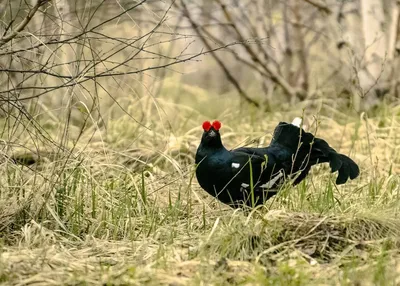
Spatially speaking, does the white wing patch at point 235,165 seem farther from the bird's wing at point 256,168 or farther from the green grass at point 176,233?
the green grass at point 176,233

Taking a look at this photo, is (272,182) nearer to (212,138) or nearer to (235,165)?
(235,165)

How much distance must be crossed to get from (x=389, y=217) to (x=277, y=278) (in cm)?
95

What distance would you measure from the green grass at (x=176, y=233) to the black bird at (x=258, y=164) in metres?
0.09

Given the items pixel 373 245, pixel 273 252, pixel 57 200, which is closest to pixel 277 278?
pixel 273 252

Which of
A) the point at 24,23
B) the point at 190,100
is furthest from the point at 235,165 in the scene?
the point at 190,100

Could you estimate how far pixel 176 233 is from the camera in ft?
11.6

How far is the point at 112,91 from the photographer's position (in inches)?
334

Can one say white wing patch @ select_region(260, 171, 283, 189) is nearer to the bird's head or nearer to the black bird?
the black bird

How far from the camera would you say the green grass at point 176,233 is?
286cm

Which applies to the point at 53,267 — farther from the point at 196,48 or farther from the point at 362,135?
the point at 196,48

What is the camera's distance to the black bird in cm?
379

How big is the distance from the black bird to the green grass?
86mm

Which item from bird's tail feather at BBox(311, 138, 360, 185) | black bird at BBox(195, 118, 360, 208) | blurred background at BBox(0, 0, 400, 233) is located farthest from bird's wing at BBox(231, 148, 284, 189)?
blurred background at BBox(0, 0, 400, 233)

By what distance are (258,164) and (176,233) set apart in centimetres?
61
